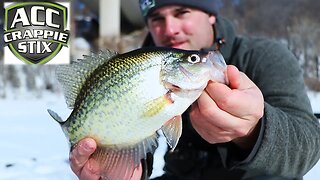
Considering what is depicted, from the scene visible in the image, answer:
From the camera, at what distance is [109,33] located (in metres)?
11.7

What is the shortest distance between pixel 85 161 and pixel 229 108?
0.43 metres

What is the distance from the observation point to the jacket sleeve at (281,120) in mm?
1447

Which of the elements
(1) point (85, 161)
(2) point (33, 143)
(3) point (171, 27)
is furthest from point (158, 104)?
(2) point (33, 143)

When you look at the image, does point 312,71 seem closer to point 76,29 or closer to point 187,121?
point 187,121

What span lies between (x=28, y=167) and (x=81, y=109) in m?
2.91

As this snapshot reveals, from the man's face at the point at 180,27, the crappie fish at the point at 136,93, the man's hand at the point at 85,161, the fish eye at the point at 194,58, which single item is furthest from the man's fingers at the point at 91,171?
the man's face at the point at 180,27

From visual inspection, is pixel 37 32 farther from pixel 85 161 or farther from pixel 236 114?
pixel 236 114

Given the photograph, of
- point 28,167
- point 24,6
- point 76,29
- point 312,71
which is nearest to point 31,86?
point 24,6

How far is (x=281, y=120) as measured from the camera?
4.85 ft

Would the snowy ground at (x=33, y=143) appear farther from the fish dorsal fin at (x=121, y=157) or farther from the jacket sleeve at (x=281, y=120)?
the fish dorsal fin at (x=121, y=157)

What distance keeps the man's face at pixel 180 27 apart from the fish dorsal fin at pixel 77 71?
0.87 metres

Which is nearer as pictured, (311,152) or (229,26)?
(311,152)

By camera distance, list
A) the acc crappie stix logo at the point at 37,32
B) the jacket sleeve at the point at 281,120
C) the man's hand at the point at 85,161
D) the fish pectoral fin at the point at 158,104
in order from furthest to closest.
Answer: the acc crappie stix logo at the point at 37,32
the jacket sleeve at the point at 281,120
the man's hand at the point at 85,161
the fish pectoral fin at the point at 158,104

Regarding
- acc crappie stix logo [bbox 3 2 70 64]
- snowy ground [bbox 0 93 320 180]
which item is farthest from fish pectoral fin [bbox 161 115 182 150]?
acc crappie stix logo [bbox 3 2 70 64]
